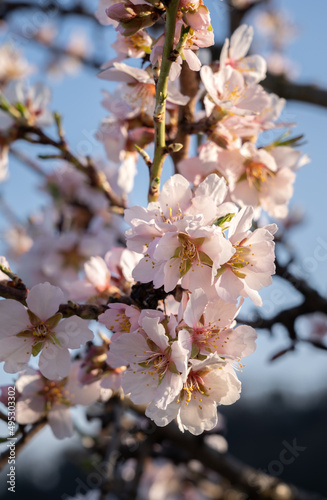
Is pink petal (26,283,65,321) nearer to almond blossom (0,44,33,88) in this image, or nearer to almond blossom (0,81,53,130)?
almond blossom (0,81,53,130)

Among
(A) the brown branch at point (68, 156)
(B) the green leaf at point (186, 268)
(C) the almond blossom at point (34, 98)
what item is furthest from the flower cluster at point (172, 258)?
(C) the almond blossom at point (34, 98)

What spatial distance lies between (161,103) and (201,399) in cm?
68

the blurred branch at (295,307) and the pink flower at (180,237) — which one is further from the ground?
the pink flower at (180,237)

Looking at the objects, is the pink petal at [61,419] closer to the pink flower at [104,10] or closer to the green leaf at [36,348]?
the green leaf at [36,348]

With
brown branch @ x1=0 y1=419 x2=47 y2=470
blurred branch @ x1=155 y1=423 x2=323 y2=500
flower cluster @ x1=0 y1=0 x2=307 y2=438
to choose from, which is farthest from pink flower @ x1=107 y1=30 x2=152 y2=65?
blurred branch @ x1=155 y1=423 x2=323 y2=500

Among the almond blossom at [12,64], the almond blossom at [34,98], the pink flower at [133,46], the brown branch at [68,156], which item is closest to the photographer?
the pink flower at [133,46]

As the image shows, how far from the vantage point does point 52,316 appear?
3.52ft

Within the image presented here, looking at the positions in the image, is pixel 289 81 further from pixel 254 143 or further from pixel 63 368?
pixel 63 368

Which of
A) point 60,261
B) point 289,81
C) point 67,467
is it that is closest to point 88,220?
point 60,261

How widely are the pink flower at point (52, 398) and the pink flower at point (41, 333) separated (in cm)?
35

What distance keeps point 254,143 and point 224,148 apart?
0.46 ft

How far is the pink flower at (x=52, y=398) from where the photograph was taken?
1.41m

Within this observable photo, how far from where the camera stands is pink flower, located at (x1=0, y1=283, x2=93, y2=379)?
104cm

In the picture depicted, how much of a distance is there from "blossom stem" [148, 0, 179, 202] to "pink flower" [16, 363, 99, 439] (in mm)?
705
